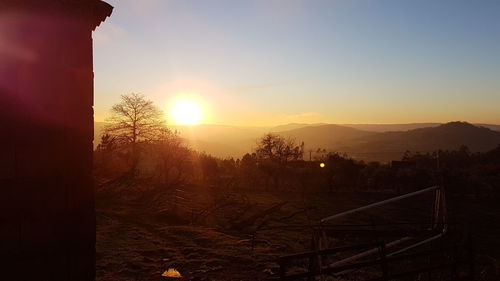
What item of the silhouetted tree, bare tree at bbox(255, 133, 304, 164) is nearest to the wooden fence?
the silhouetted tree

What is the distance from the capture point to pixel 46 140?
226 inches

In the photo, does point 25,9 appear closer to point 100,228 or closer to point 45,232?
point 45,232

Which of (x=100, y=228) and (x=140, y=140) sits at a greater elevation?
(x=140, y=140)

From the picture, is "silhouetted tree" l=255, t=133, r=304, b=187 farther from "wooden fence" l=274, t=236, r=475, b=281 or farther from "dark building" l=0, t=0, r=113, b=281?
"dark building" l=0, t=0, r=113, b=281

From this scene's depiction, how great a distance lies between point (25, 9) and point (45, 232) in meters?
3.42

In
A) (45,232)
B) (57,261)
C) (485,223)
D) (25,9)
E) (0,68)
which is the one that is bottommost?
(485,223)

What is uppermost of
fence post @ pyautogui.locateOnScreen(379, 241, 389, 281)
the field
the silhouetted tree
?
the silhouetted tree

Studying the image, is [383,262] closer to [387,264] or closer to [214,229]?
[387,264]

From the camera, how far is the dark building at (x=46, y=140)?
5.37 metres

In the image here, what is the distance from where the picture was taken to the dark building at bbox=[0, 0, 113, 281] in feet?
17.6

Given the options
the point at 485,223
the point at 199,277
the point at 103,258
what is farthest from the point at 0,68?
the point at 485,223

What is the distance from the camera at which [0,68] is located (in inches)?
209

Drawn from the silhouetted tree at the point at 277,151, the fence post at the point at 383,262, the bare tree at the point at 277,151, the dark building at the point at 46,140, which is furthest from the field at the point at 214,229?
the bare tree at the point at 277,151

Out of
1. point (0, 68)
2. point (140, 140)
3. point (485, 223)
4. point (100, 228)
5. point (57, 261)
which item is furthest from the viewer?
point (140, 140)
